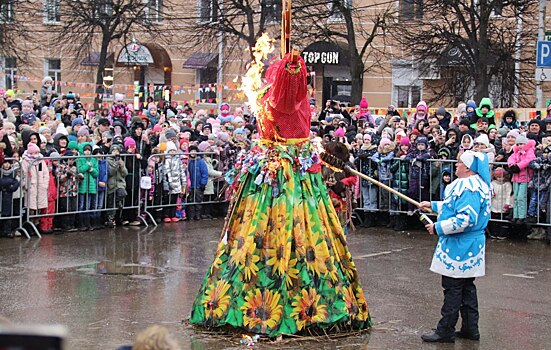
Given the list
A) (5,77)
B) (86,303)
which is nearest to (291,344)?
(86,303)

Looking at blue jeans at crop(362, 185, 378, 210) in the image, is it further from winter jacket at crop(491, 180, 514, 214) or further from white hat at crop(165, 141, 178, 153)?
white hat at crop(165, 141, 178, 153)

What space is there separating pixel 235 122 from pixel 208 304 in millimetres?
12206

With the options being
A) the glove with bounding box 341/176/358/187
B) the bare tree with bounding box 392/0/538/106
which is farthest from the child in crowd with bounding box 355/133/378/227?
the bare tree with bounding box 392/0/538/106

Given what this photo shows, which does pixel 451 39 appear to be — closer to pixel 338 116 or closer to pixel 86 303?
pixel 338 116

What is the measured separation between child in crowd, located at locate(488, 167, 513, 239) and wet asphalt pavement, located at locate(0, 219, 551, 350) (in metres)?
0.51

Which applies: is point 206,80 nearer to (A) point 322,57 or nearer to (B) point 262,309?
(A) point 322,57

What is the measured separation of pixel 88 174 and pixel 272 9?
58.4 ft

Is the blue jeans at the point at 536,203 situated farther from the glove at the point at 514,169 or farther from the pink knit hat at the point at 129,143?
the pink knit hat at the point at 129,143

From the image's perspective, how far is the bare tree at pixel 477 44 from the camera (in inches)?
1051

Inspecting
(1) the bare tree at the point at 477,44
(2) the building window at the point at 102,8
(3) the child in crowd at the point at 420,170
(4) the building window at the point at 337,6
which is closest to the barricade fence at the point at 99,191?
(3) the child in crowd at the point at 420,170

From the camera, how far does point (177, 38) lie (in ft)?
129

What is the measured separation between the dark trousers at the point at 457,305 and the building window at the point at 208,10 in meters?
25.4

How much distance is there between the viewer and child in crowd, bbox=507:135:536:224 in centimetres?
1415

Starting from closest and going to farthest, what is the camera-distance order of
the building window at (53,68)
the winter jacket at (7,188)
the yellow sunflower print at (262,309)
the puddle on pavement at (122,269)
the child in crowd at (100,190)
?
the yellow sunflower print at (262,309)
the puddle on pavement at (122,269)
the winter jacket at (7,188)
the child in crowd at (100,190)
the building window at (53,68)
